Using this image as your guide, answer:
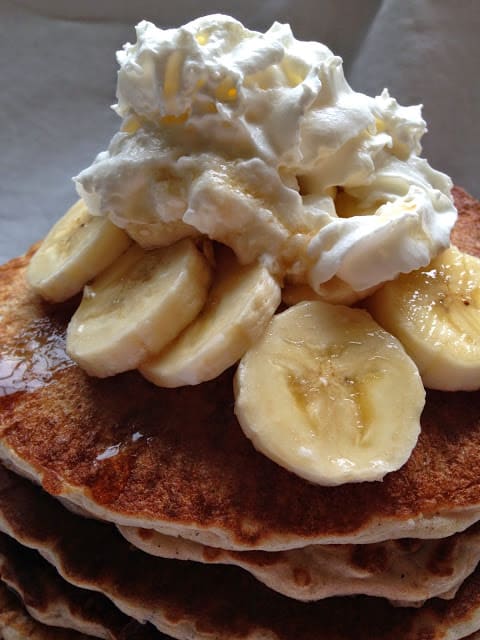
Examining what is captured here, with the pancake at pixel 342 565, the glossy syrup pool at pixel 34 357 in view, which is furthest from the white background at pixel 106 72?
the pancake at pixel 342 565

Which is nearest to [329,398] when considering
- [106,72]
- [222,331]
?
[222,331]

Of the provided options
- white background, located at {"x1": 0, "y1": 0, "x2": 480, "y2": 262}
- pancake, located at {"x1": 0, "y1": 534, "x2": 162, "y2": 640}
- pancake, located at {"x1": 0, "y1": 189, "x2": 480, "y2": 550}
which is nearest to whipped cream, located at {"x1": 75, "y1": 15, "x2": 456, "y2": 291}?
pancake, located at {"x1": 0, "y1": 189, "x2": 480, "y2": 550}

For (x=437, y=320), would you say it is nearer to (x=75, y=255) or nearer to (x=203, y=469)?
(x=203, y=469)

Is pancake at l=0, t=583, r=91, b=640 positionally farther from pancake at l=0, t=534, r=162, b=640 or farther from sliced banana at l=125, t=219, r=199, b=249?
sliced banana at l=125, t=219, r=199, b=249

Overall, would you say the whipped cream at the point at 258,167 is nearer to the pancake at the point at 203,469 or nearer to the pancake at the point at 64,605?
the pancake at the point at 203,469

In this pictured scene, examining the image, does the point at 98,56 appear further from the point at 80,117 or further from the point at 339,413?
the point at 339,413
